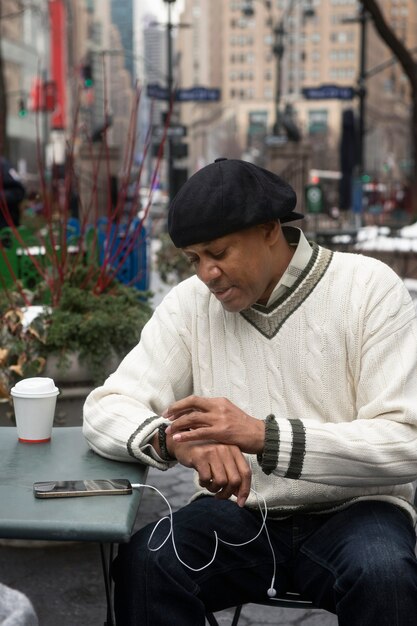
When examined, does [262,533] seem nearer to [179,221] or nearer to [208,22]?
[179,221]

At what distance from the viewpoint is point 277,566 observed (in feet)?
8.51

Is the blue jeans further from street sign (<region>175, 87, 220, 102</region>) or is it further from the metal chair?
street sign (<region>175, 87, 220, 102</region>)

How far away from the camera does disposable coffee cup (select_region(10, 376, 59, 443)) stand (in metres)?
2.83

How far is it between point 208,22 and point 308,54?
89.9ft

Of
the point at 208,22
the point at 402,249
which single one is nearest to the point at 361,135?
the point at 402,249

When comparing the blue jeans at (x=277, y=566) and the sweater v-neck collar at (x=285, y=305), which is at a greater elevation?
the sweater v-neck collar at (x=285, y=305)

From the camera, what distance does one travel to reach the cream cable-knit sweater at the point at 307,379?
2412 mm

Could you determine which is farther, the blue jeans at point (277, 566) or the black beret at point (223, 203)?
the black beret at point (223, 203)

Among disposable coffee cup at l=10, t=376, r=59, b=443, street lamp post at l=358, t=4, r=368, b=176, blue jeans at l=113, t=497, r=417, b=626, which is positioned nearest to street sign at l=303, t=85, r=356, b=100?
street lamp post at l=358, t=4, r=368, b=176

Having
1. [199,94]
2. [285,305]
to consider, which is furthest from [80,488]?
[199,94]

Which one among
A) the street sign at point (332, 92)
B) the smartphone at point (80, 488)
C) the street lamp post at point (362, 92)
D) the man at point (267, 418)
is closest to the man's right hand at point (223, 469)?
the man at point (267, 418)

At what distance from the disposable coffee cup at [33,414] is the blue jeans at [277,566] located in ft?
1.55

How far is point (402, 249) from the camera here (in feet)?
41.8

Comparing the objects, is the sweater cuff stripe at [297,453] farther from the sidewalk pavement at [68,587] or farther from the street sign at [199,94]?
the street sign at [199,94]
